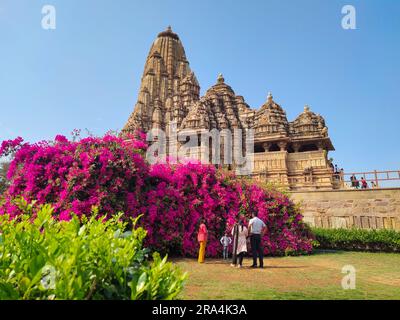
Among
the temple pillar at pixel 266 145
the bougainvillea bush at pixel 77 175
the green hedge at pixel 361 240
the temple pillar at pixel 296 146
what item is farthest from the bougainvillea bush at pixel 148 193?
the temple pillar at pixel 296 146

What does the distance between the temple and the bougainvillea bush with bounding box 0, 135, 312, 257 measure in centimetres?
1137

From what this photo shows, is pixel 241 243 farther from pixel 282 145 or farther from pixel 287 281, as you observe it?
pixel 282 145

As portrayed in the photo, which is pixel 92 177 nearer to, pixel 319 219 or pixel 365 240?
pixel 365 240

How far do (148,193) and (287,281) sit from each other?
5.63m

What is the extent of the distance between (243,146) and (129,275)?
31.8 metres

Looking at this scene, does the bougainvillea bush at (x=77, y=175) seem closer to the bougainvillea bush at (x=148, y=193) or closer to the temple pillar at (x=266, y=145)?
the bougainvillea bush at (x=148, y=193)

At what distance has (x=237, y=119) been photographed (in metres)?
37.9

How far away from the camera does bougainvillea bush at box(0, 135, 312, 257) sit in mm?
8594

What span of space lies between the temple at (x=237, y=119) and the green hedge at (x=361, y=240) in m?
7.13

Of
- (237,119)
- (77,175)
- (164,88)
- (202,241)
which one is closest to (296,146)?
(237,119)

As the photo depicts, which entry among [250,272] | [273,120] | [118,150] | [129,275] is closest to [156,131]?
[273,120]

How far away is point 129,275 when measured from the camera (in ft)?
7.60

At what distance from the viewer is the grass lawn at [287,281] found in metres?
5.27

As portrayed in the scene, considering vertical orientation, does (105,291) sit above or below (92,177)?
below
